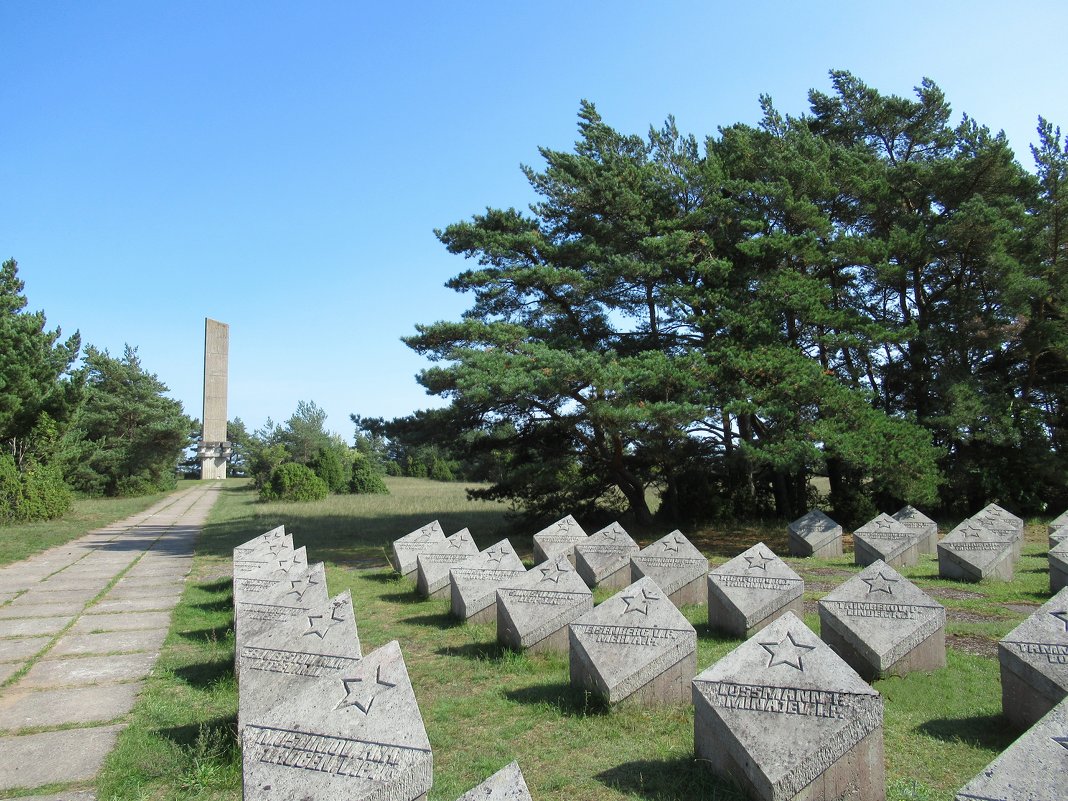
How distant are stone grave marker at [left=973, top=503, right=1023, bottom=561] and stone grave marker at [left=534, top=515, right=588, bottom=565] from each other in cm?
576

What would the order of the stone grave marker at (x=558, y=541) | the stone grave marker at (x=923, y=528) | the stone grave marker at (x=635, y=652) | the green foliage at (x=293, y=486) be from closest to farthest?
the stone grave marker at (x=635, y=652), the stone grave marker at (x=558, y=541), the stone grave marker at (x=923, y=528), the green foliage at (x=293, y=486)

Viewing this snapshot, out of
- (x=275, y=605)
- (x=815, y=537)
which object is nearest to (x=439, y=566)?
(x=275, y=605)

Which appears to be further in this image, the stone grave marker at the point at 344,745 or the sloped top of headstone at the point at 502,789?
the stone grave marker at the point at 344,745

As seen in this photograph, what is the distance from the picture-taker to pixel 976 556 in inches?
368

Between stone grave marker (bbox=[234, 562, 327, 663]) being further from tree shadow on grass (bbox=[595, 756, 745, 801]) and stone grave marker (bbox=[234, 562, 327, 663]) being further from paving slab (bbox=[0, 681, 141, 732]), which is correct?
tree shadow on grass (bbox=[595, 756, 745, 801])

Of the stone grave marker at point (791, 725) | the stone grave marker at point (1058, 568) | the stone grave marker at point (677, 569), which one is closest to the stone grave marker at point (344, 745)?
the stone grave marker at point (791, 725)

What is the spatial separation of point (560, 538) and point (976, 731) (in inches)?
275

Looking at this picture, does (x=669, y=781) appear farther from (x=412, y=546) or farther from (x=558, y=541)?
(x=412, y=546)

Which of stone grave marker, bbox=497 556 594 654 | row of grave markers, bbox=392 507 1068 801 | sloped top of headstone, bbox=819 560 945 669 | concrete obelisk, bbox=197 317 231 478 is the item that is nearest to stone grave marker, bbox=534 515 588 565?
row of grave markers, bbox=392 507 1068 801

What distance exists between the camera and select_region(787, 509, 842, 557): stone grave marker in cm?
1230

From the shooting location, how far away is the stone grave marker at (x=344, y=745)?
118 inches

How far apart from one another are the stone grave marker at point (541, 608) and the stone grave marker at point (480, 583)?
Answer: 0.72 m

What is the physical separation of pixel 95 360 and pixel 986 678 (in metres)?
39.7

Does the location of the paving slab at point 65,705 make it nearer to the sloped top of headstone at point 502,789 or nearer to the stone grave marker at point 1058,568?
the sloped top of headstone at point 502,789
